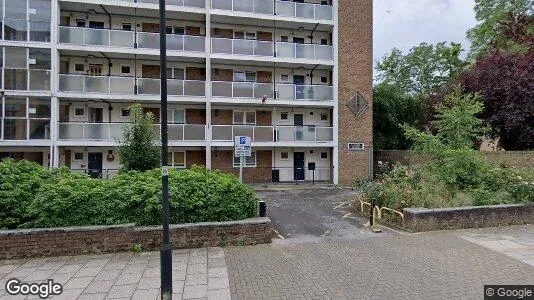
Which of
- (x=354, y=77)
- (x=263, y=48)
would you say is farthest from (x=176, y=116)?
(x=354, y=77)

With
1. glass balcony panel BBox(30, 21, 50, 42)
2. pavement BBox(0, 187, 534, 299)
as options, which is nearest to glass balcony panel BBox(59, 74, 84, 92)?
glass balcony panel BBox(30, 21, 50, 42)

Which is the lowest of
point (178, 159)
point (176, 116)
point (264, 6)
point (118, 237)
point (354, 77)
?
point (118, 237)

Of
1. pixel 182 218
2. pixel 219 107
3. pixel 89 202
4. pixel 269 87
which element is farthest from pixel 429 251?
pixel 219 107

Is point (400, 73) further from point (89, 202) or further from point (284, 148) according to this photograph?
point (89, 202)

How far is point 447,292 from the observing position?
16.9 ft

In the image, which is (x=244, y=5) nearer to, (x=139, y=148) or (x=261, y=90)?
(x=261, y=90)

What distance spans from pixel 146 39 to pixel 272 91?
7567 mm

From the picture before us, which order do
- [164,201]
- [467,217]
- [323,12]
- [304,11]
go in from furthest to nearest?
[323,12], [304,11], [467,217], [164,201]

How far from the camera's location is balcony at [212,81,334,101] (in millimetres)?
19172

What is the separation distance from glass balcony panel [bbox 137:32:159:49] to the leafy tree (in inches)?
587

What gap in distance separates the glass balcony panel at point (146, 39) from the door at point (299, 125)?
9.36m

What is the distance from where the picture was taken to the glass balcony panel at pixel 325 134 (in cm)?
1995

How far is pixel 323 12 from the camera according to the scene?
2056 cm

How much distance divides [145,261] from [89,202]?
1948mm
